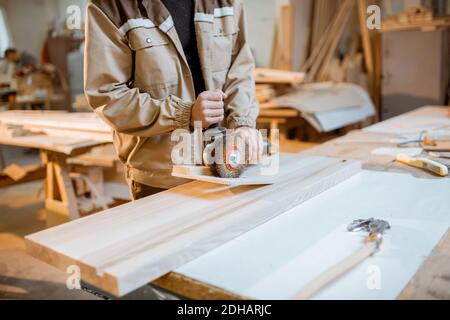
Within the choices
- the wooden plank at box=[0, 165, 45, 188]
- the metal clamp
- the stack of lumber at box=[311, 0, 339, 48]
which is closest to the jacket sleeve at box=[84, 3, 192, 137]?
the metal clamp

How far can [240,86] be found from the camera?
1.97 metres

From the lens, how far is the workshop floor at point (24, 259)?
2.99 meters

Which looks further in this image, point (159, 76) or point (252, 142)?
point (159, 76)

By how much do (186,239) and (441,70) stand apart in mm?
5927

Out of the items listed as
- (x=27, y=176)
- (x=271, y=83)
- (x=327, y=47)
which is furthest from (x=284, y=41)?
(x=27, y=176)

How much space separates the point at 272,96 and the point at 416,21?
2259 millimetres

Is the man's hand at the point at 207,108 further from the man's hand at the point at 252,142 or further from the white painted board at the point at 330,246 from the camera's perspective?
the white painted board at the point at 330,246

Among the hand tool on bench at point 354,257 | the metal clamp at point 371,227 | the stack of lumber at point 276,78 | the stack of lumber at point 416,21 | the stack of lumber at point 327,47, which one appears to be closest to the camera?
the hand tool on bench at point 354,257

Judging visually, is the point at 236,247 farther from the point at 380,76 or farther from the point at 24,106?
the point at 24,106

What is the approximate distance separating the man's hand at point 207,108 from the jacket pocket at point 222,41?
1.13ft

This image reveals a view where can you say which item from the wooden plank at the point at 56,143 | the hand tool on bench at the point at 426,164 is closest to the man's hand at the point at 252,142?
the hand tool on bench at the point at 426,164

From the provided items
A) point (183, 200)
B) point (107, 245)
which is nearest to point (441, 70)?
point (183, 200)

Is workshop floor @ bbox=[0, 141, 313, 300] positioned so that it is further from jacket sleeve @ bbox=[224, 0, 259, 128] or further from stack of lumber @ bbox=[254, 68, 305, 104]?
jacket sleeve @ bbox=[224, 0, 259, 128]

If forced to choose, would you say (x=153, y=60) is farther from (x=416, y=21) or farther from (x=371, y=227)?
(x=416, y=21)
